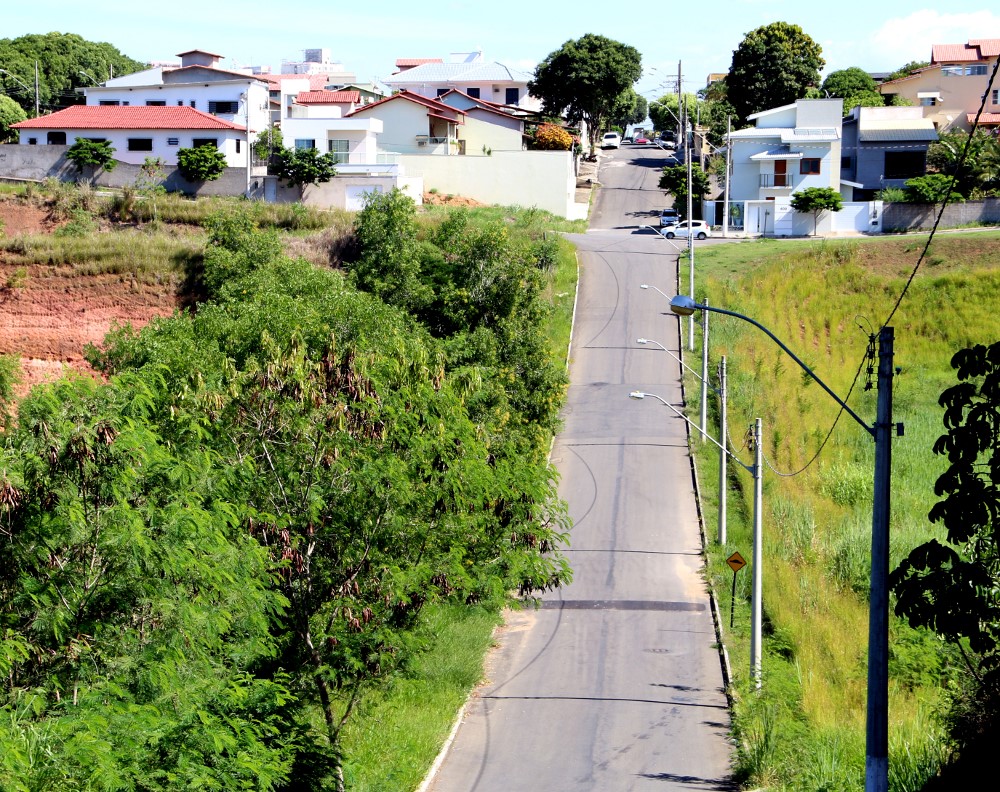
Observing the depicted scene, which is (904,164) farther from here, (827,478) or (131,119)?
(131,119)

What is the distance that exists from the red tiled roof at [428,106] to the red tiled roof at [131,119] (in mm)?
7809

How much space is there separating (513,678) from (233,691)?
12.5 m

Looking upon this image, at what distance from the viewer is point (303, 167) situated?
62.9 meters

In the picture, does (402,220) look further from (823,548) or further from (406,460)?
(406,460)

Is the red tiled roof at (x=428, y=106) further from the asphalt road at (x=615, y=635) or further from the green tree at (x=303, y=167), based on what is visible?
the asphalt road at (x=615, y=635)

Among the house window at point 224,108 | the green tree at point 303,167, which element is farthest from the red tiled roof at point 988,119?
the house window at point 224,108

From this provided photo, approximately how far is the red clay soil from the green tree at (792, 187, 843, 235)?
3480 cm

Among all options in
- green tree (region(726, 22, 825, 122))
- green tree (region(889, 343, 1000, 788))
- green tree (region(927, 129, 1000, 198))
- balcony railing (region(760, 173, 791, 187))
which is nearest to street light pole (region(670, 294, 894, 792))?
green tree (region(889, 343, 1000, 788))

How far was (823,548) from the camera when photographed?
3350 cm

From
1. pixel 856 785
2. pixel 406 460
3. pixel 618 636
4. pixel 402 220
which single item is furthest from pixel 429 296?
pixel 856 785

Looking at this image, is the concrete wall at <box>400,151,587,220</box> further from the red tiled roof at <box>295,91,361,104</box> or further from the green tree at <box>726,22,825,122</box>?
the green tree at <box>726,22,825,122</box>

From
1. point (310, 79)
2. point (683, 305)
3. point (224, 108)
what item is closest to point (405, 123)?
point (224, 108)

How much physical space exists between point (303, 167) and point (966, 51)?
5677cm

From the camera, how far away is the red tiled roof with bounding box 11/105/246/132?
65.9 metres
